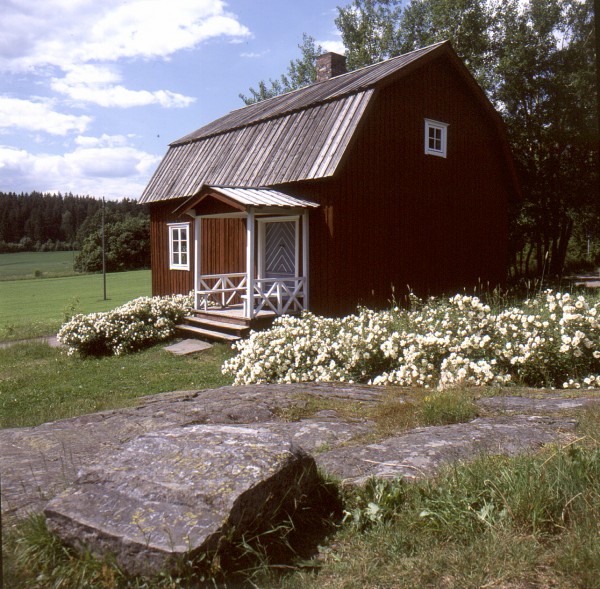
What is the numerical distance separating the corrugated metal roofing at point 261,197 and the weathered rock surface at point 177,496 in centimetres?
939

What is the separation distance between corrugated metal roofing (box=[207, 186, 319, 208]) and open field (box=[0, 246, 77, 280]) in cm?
4246

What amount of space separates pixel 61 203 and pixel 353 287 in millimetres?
62386

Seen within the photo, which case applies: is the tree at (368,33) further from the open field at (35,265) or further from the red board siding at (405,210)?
the open field at (35,265)

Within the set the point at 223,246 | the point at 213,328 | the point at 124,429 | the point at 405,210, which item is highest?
the point at 405,210

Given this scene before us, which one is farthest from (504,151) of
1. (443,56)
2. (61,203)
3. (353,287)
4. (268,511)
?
(61,203)

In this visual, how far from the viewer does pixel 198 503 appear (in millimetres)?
2799

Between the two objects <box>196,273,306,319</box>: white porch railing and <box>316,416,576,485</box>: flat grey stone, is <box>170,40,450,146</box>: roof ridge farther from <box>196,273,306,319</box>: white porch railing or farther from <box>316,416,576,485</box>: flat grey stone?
<box>316,416,576,485</box>: flat grey stone

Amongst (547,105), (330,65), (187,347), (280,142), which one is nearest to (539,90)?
(547,105)

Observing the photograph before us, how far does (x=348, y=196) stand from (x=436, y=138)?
3.76 metres

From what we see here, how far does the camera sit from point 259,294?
1313 centimetres

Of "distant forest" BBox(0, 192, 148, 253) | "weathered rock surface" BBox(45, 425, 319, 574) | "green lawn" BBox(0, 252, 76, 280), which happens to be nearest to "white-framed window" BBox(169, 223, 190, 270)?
"weathered rock surface" BBox(45, 425, 319, 574)

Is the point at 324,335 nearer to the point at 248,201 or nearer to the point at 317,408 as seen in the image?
the point at 317,408

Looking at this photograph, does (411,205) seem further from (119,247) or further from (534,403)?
(119,247)

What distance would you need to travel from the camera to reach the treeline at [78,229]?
57500mm
